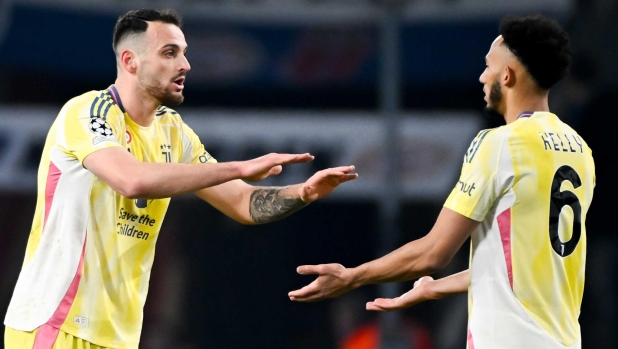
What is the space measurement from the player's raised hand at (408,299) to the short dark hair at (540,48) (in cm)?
89

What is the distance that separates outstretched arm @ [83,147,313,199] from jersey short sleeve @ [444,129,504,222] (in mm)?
563

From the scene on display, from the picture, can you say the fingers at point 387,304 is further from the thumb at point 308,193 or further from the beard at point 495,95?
the beard at point 495,95

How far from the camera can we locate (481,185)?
297 cm

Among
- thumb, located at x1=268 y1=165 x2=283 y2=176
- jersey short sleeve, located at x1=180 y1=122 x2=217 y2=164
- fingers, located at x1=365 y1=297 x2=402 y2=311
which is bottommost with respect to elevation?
fingers, located at x1=365 y1=297 x2=402 y2=311

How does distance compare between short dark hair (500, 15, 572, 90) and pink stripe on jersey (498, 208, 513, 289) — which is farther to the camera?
short dark hair (500, 15, 572, 90)

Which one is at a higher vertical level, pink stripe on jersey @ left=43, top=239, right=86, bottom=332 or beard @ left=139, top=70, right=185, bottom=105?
beard @ left=139, top=70, right=185, bottom=105

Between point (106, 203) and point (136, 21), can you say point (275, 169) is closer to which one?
point (106, 203)

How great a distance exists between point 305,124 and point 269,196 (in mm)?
5136

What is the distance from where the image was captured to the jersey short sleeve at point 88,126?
3289 millimetres

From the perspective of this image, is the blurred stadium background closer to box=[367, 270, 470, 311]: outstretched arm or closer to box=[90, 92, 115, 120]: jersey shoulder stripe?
Answer: box=[367, 270, 470, 311]: outstretched arm

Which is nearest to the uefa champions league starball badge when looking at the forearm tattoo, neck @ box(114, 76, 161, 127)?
neck @ box(114, 76, 161, 127)

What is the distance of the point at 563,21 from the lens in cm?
864

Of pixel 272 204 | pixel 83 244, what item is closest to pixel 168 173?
pixel 83 244

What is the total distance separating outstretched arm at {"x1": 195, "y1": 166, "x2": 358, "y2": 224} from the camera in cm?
351
